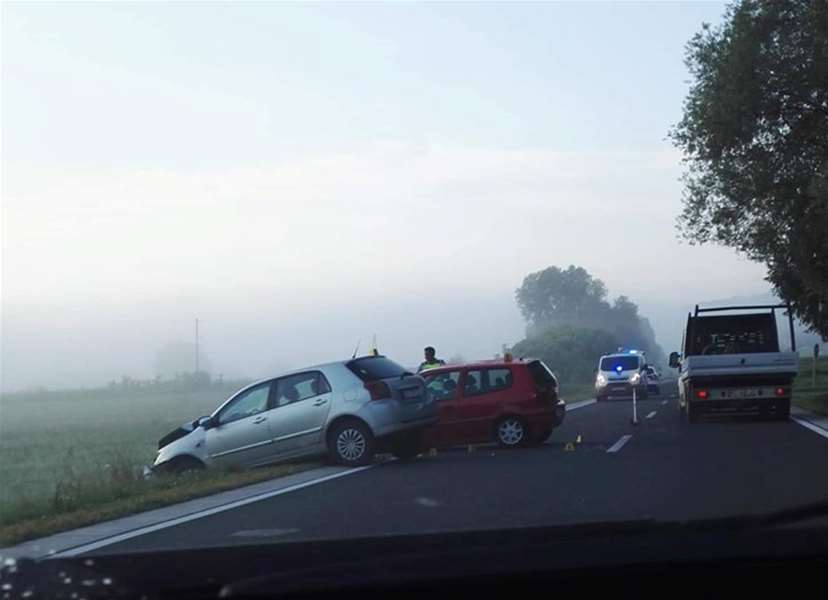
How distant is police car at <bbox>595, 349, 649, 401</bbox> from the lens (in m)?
49.6

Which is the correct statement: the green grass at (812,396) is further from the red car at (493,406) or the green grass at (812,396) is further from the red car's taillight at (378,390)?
the red car's taillight at (378,390)

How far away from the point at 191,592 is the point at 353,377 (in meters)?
14.4

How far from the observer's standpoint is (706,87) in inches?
1303

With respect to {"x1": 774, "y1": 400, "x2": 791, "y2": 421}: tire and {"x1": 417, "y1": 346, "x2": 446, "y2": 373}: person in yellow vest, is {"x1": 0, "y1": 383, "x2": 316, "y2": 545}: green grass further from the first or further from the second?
{"x1": 774, "y1": 400, "x2": 791, "y2": 421}: tire

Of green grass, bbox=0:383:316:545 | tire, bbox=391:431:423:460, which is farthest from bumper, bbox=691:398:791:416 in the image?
green grass, bbox=0:383:316:545

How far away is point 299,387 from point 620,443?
20.8 feet

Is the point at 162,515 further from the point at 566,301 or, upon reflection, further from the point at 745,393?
the point at 566,301

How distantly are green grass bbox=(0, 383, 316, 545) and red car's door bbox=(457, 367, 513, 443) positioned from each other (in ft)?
13.9

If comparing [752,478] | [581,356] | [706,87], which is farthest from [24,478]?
[581,356]

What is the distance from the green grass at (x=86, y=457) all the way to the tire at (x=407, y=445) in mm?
1739

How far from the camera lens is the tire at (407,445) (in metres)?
19.5

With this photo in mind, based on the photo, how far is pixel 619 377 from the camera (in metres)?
49.5

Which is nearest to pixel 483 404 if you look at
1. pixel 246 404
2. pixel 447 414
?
pixel 447 414

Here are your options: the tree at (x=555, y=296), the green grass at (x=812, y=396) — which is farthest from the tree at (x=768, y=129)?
the tree at (x=555, y=296)
